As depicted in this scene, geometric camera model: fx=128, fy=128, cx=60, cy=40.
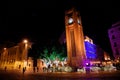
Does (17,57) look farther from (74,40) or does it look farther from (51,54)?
(74,40)

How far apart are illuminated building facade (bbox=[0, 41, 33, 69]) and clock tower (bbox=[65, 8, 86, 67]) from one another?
53.3 ft

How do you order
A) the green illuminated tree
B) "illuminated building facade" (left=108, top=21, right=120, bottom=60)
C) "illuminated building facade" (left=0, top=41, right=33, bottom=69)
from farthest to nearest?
"illuminated building facade" (left=108, top=21, right=120, bottom=60) → "illuminated building facade" (left=0, top=41, right=33, bottom=69) → the green illuminated tree

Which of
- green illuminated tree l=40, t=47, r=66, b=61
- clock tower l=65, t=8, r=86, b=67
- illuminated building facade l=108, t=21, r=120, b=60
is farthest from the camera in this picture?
illuminated building facade l=108, t=21, r=120, b=60

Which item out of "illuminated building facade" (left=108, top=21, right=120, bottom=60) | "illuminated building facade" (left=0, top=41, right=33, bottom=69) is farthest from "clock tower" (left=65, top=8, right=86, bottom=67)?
"illuminated building facade" (left=108, top=21, right=120, bottom=60)

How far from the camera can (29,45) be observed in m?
A: 53.1

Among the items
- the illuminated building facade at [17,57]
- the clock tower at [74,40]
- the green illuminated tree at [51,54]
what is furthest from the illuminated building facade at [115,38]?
the illuminated building facade at [17,57]

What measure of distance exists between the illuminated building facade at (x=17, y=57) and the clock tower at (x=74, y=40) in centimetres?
1623

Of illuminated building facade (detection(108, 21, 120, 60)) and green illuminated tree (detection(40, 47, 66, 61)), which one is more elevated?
illuminated building facade (detection(108, 21, 120, 60))

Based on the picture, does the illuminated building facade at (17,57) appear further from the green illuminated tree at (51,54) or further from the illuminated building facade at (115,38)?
the illuminated building facade at (115,38)

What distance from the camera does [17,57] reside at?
2157 inches

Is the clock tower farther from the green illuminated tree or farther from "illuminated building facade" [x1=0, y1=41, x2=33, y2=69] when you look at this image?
"illuminated building facade" [x1=0, y1=41, x2=33, y2=69]

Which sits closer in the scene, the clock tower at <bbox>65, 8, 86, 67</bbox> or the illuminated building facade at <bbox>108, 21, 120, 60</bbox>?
the clock tower at <bbox>65, 8, 86, 67</bbox>

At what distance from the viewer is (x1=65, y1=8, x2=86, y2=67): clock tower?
1962 inches

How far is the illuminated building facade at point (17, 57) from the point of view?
164ft
